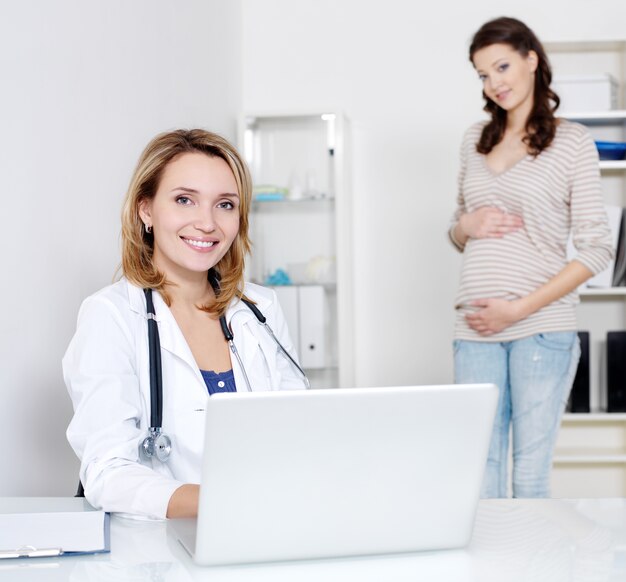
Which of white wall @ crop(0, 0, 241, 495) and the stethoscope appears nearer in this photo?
the stethoscope

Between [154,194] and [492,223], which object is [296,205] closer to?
[492,223]

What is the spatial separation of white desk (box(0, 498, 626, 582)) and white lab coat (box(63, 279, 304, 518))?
14 centimetres

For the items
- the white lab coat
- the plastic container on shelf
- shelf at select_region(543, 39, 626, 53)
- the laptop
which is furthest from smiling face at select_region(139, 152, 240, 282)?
shelf at select_region(543, 39, 626, 53)

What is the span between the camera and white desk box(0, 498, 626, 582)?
887 mm

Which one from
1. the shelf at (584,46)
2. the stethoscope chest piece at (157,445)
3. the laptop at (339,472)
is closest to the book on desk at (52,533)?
the laptop at (339,472)

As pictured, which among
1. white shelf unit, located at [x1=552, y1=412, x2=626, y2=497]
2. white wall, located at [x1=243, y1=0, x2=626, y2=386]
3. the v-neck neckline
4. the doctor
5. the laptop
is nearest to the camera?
the laptop

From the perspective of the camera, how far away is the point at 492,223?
236 cm

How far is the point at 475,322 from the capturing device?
2.33 meters

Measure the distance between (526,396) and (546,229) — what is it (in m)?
0.43

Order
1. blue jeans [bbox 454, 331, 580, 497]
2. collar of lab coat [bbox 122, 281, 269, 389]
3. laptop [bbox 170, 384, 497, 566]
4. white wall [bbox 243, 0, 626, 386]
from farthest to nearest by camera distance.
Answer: white wall [bbox 243, 0, 626, 386] < blue jeans [bbox 454, 331, 580, 497] < collar of lab coat [bbox 122, 281, 269, 389] < laptop [bbox 170, 384, 497, 566]

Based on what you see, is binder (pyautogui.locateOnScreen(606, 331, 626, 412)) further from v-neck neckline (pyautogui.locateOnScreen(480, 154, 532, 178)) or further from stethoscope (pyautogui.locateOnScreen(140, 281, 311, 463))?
stethoscope (pyautogui.locateOnScreen(140, 281, 311, 463))

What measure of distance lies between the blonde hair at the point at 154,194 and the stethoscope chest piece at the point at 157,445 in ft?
1.09

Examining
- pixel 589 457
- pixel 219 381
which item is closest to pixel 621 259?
pixel 589 457

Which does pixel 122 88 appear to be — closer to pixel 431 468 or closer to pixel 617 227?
pixel 431 468
